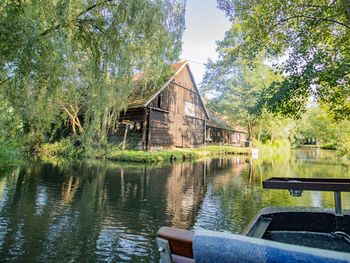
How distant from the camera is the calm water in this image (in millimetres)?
3717

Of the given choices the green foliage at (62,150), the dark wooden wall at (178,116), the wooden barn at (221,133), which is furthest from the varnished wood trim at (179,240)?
the wooden barn at (221,133)

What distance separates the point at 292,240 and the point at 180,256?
2115mm

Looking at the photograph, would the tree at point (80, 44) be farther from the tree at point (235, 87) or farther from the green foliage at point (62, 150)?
the tree at point (235, 87)

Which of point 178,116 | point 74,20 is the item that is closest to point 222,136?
point 178,116

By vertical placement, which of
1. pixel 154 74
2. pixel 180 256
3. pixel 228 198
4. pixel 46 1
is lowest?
pixel 228 198

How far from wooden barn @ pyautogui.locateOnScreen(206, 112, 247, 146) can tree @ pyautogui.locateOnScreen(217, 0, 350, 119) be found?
21151 millimetres

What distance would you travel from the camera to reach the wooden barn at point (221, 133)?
109 ft

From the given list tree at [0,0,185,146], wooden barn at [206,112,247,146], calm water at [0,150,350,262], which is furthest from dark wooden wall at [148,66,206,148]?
tree at [0,0,185,146]

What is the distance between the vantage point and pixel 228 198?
23.7 ft

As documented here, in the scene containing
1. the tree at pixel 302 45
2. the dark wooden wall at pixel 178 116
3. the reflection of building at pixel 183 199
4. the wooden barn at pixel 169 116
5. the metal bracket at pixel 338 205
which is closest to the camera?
the metal bracket at pixel 338 205

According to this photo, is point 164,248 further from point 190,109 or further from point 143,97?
point 190,109

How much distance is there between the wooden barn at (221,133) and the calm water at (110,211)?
21.9m

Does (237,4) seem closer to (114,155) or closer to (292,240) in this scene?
(292,240)

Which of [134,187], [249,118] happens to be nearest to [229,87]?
[249,118]
